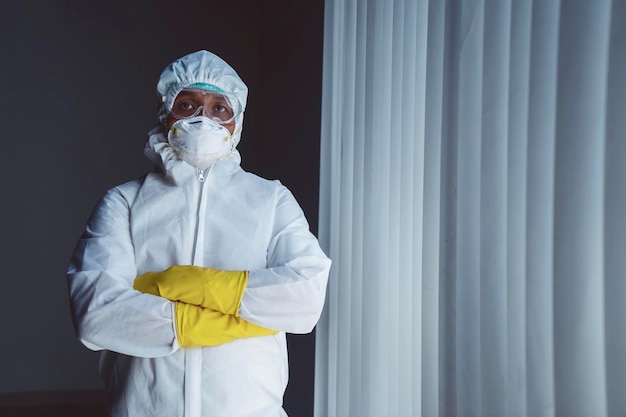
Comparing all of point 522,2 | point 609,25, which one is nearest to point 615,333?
point 609,25

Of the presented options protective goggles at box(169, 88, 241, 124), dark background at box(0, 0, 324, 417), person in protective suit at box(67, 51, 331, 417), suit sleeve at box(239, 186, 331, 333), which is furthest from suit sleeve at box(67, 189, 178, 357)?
dark background at box(0, 0, 324, 417)

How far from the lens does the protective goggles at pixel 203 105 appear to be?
1614 millimetres

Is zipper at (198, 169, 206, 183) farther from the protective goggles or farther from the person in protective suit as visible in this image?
the protective goggles

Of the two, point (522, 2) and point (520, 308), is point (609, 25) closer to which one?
point (522, 2)

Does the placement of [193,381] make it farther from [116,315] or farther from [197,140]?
[197,140]

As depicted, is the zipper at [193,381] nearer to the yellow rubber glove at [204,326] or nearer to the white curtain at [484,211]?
the yellow rubber glove at [204,326]

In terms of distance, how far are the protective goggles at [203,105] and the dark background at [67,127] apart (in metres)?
1.64

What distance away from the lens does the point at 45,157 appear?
12.0ft

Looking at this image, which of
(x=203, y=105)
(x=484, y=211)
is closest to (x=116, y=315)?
(x=203, y=105)

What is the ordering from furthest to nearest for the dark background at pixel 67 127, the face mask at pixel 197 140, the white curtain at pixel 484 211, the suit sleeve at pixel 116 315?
the dark background at pixel 67 127, the face mask at pixel 197 140, the suit sleeve at pixel 116 315, the white curtain at pixel 484 211

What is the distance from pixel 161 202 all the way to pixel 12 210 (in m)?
2.54

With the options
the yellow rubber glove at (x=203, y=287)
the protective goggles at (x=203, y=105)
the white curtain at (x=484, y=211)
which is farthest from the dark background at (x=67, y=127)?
the yellow rubber glove at (x=203, y=287)

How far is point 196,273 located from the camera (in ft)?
4.41

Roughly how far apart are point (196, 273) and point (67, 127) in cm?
281
